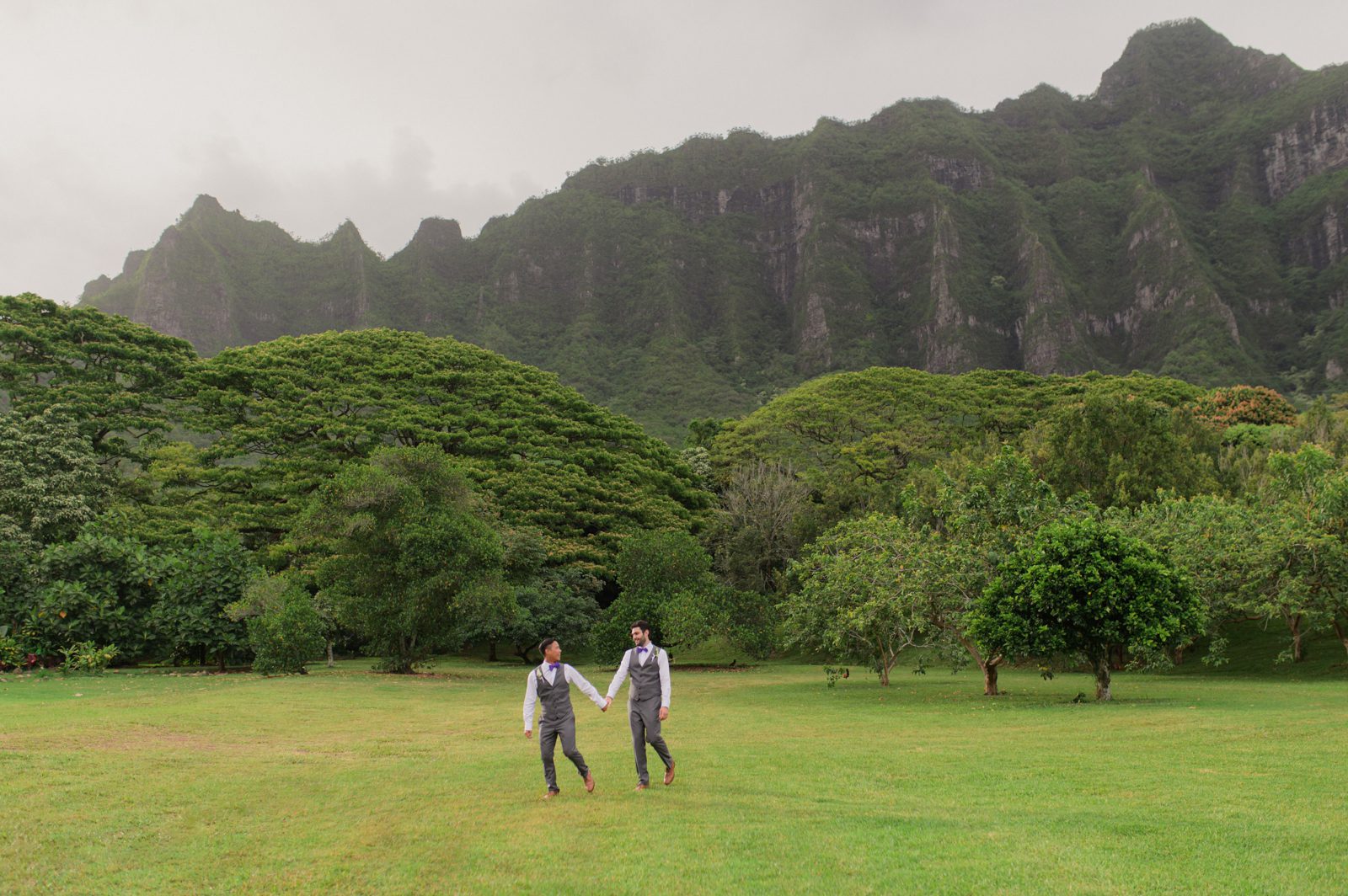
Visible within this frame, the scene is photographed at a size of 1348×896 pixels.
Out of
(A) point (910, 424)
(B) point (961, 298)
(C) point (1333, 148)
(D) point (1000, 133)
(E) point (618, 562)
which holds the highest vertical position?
(D) point (1000, 133)

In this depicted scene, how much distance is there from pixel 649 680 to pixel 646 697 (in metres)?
0.19

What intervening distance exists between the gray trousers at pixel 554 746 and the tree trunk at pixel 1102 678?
42.8ft

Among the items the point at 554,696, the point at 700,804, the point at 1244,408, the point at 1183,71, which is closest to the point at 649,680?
the point at 554,696

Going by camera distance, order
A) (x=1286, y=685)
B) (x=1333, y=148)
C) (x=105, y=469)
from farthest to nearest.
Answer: (x=1333, y=148), (x=105, y=469), (x=1286, y=685)

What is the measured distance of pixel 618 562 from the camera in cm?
3089

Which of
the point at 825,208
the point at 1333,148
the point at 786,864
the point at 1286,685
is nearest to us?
the point at 786,864

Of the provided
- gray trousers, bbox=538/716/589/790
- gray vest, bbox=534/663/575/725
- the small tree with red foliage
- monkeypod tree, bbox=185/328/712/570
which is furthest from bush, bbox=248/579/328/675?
the small tree with red foliage

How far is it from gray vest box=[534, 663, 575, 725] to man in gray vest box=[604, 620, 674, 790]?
50cm

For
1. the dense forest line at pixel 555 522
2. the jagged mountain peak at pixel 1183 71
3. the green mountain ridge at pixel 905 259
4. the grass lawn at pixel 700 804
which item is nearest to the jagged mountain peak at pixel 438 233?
the green mountain ridge at pixel 905 259

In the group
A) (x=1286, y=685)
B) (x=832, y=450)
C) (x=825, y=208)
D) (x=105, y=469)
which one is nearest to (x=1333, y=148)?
(x=825, y=208)

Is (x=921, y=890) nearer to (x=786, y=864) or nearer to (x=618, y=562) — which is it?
(x=786, y=864)

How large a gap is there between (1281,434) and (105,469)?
A: 188 feet

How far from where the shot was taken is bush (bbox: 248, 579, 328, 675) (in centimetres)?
2420

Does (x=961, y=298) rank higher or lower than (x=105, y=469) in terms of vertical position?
higher
